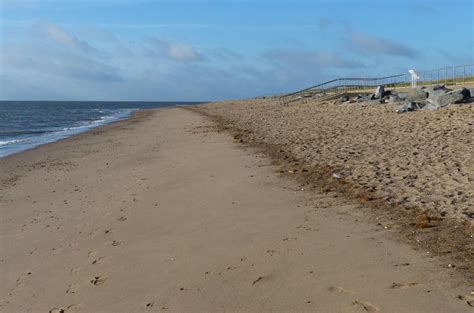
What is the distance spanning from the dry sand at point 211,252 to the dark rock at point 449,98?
26.8ft

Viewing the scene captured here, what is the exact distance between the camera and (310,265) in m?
5.08

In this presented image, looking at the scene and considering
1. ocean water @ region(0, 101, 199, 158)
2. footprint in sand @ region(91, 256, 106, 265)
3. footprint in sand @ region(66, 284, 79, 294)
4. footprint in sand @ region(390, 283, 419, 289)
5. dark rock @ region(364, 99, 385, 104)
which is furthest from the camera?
dark rock @ region(364, 99, 385, 104)

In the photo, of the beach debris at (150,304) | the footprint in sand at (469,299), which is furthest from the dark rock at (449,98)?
the beach debris at (150,304)

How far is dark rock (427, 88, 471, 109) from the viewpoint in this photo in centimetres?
1812

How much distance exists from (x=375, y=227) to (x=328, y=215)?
83 cm

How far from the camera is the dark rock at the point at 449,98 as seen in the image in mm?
18125

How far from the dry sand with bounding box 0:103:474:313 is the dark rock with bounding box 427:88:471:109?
816cm

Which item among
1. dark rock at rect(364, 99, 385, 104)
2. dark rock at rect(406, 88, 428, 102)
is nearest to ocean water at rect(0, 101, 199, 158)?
dark rock at rect(364, 99, 385, 104)

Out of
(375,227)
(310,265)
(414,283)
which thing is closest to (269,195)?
(375,227)

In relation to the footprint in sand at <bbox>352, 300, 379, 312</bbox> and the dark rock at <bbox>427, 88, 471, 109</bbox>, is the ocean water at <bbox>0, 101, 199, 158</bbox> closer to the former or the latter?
the dark rock at <bbox>427, 88, 471, 109</bbox>

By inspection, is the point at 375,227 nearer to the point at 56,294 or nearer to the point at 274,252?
the point at 274,252

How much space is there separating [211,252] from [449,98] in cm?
1548

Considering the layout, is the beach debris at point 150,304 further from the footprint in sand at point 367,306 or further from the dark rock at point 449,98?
the dark rock at point 449,98

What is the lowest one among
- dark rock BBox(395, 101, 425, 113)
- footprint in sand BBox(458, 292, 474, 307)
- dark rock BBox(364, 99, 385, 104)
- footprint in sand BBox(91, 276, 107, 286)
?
footprint in sand BBox(91, 276, 107, 286)
